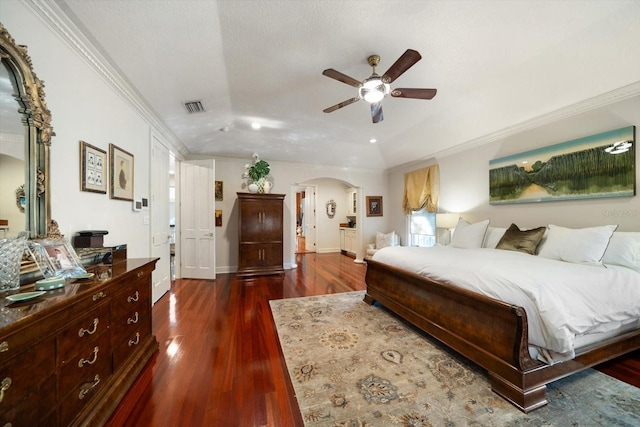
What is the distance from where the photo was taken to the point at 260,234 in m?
4.94

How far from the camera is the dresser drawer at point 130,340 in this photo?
1568 millimetres

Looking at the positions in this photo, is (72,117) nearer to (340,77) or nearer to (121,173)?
(121,173)

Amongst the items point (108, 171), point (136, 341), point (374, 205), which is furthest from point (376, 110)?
point (374, 205)

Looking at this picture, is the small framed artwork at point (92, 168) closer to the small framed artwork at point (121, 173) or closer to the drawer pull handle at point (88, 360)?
the small framed artwork at point (121, 173)

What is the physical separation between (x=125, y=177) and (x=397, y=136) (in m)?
4.39

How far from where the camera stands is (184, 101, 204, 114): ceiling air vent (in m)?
3.04

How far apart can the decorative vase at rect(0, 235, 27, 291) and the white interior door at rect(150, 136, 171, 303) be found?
2.08m

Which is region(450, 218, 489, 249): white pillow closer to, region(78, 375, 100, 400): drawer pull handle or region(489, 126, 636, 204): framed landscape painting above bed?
region(489, 126, 636, 204): framed landscape painting above bed

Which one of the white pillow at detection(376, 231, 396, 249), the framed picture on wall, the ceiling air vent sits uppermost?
the ceiling air vent

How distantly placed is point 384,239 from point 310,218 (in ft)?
9.90

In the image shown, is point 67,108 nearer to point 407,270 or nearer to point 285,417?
point 285,417

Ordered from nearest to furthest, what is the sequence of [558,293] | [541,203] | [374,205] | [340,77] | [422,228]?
[558,293], [340,77], [541,203], [422,228], [374,205]

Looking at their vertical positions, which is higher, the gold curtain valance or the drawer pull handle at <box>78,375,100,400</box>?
the gold curtain valance

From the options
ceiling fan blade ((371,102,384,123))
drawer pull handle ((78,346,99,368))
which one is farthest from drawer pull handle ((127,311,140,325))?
ceiling fan blade ((371,102,384,123))
